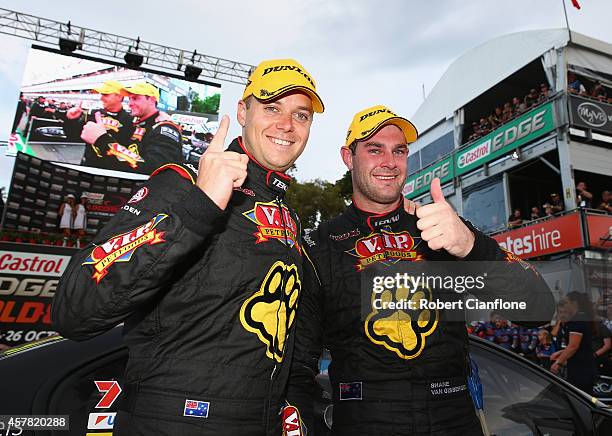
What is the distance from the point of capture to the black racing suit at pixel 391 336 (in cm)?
188

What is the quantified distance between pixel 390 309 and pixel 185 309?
1.13 meters

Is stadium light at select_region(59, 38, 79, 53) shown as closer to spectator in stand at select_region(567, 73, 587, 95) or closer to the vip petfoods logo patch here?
the vip petfoods logo patch

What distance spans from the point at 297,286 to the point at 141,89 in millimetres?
15008

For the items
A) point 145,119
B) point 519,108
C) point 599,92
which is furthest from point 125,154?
point 599,92

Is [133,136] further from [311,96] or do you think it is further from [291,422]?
[291,422]

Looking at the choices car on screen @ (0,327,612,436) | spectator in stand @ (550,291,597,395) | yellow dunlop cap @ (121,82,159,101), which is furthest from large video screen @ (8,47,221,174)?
car on screen @ (0,327,612,436)

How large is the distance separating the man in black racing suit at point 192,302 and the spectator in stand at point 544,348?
8294mm

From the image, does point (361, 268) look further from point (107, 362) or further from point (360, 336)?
point (107, 362)

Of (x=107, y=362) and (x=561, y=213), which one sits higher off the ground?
(x=561, y=213)

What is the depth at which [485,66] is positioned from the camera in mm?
18250

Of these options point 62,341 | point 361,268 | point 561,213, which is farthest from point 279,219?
point 561,213

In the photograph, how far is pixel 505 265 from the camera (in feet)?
6.64

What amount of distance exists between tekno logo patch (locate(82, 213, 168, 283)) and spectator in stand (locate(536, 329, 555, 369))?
28.6 feet

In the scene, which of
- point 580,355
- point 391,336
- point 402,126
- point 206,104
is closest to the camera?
point 391,336
